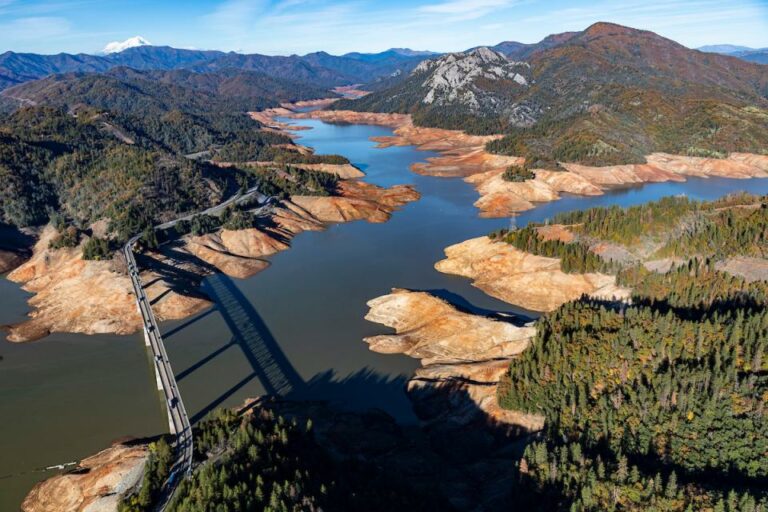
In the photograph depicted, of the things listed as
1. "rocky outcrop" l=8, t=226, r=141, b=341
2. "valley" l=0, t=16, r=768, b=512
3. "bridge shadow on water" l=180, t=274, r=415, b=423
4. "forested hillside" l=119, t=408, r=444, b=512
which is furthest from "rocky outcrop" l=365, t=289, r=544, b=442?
"rocky outcrop" l=8, t=226, r=141, b=341

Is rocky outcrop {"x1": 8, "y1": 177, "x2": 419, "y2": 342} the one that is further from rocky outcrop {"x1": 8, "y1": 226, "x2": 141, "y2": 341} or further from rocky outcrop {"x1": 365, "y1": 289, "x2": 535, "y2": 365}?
rocky outcrop {"x1": 365, "y1": 289, "x2": 535, "y2": 365}

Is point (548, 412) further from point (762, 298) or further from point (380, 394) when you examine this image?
point (762, 298)

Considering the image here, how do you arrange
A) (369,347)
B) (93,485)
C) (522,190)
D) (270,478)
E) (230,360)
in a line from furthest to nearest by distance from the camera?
1. (522,190)
2. (369,347)
3. (230,360)
4. (93,485)
5. (270,478)

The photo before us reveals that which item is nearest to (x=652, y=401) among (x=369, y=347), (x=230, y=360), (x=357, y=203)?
(x=369, y=347)

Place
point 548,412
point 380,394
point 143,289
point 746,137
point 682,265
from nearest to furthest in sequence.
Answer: point 548,412
point 380,394
point 682,265
point 143,289
point 746,137

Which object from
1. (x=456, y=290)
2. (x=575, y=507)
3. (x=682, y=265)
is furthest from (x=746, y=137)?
(x=575, y=507)

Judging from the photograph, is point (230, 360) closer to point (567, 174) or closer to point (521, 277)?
point (521, 277)

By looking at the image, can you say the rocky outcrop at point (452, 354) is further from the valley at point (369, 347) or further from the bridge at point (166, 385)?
the bridge at point (166, 385)
